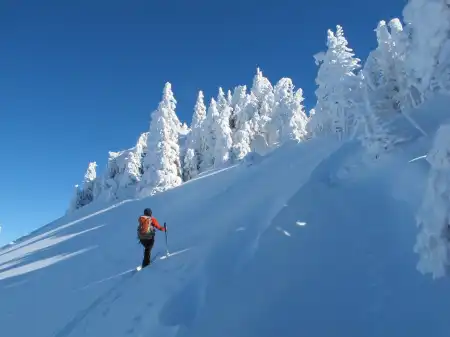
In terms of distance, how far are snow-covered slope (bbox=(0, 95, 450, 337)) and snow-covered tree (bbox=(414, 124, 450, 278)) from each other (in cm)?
185

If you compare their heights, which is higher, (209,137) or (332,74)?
(209,137)

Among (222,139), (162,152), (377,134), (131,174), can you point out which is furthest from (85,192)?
(377,134)

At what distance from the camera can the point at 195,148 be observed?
58.2 meters

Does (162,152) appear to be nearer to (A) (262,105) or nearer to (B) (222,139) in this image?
(B) (222,139)

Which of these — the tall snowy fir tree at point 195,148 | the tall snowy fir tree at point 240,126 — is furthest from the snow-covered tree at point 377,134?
the tall snowy fir tree at point 195,148

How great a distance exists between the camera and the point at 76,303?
13062 millimetres

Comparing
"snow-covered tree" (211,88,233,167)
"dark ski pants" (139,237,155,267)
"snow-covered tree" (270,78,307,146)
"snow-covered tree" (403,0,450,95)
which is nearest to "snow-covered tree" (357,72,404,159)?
"snow-covered tree" (403,0,450,95)

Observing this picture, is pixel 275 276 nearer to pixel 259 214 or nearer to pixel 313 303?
pixel 313 303

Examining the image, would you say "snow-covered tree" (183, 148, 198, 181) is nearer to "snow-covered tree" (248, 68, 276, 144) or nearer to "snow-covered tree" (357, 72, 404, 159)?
"snow-covered tree" (248, 68, 276, 144)

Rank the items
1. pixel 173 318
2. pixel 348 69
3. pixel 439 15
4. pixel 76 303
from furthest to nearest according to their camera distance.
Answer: pixel 348 69 → pixel 439 15 → pixel 76 303 → pixel 173 318

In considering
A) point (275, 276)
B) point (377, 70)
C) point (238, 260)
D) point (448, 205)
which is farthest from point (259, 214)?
point (377, 70)

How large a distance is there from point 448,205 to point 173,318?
6639mm

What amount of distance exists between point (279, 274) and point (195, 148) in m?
49.2

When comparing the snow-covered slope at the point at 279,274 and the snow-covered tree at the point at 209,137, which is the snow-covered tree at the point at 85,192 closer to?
the snow-covered tree at the point at 209,137
